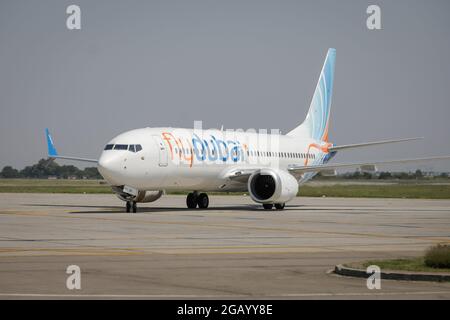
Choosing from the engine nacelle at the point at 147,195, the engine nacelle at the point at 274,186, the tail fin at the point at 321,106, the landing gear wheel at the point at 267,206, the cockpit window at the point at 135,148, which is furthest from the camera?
the tail fin at the point at 321,106

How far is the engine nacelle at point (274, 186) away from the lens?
43.2 m

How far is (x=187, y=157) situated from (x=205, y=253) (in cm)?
2234

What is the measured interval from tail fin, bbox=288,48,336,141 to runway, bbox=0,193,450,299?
21.7 m

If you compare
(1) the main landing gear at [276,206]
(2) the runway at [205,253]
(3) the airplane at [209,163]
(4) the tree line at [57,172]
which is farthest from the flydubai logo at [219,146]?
(4) the tree line at [57,172]

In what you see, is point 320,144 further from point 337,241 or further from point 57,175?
point 57,175

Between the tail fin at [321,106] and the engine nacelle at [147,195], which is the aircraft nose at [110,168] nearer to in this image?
the engine nacelle at [147,195]

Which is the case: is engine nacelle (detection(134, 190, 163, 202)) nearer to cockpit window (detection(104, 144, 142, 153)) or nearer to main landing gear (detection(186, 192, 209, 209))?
cockpit window (detection(104, 144, 142, 153))

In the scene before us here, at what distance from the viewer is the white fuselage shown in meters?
38.6

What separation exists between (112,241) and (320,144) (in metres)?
34.8

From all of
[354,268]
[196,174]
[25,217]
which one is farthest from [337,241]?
[196,174]

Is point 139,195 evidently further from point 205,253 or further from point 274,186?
point 205,253

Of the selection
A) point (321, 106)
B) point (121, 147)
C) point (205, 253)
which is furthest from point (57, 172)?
point (205, 253)

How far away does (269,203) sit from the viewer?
44375 mm

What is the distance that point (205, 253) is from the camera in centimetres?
1966
